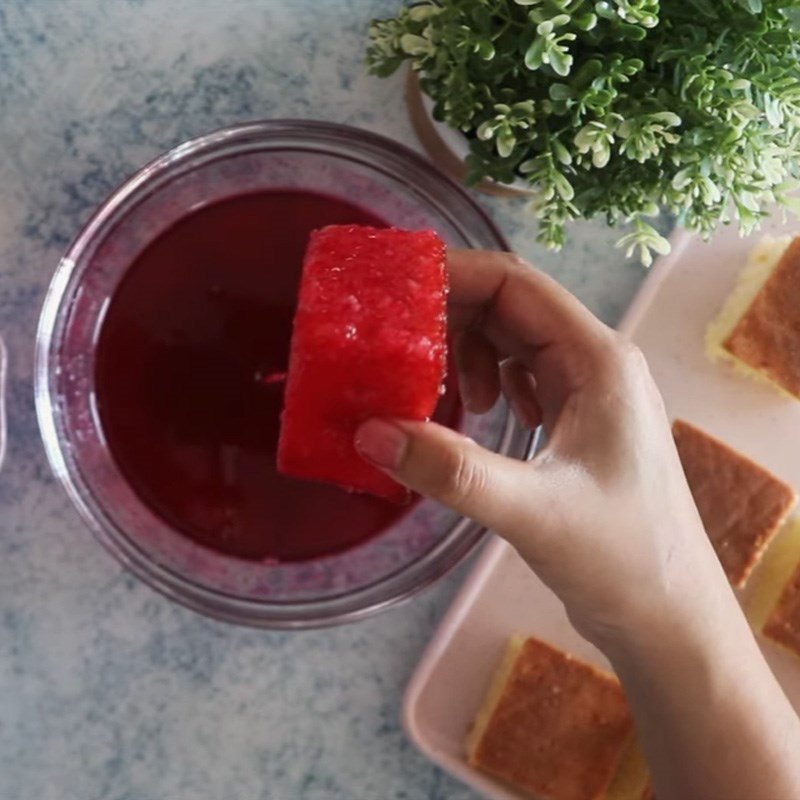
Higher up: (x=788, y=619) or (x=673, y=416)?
(x=673, y=416)

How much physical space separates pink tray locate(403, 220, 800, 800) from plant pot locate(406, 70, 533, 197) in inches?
8.3

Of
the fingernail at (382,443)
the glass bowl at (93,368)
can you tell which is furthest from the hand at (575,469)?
the glass bowl at (93,368)

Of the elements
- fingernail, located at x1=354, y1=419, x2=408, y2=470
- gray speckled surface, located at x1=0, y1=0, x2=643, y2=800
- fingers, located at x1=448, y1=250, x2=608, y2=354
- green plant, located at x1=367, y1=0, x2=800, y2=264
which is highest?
green plant, located at x1=367, y1=0, x2=800, y2=264

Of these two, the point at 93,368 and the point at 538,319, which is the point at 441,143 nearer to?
the point at 538,319


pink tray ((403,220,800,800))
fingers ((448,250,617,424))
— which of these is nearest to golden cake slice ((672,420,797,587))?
→ pink tray ((403,220,800,800))

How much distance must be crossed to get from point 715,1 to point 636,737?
81cm

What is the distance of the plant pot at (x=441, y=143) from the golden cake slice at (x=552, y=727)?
0.51 m

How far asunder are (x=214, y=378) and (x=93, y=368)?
0.43 feet

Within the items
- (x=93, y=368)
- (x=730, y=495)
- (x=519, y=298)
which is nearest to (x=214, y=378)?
(x=93, y=368)

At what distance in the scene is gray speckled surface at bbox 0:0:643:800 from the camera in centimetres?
112

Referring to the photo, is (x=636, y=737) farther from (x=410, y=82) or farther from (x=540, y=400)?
(x=410, y=82)

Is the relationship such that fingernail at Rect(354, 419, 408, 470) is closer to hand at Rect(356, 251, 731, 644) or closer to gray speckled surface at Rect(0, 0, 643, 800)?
hand at Rect(356, 251, 731, 644)

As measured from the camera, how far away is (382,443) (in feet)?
2.53

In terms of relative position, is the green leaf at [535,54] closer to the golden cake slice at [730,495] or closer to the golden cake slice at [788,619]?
the golden cake slice at [730,495]
